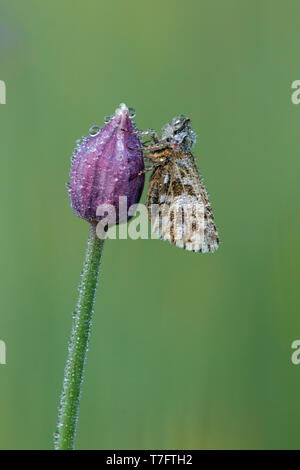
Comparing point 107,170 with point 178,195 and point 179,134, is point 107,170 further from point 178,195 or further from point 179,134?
point 179,134

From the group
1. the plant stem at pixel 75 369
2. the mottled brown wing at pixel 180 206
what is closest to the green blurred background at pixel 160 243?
the mottled brown wing at pixel 180 206

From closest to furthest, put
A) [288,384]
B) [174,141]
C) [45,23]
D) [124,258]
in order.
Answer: [174,141], [288,384], [124,258], [45,23]

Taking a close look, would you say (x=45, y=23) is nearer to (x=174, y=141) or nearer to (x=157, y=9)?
(x=157, y=9)

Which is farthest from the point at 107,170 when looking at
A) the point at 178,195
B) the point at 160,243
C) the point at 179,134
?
the point at 160,243

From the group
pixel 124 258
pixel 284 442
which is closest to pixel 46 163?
pixel 124 258

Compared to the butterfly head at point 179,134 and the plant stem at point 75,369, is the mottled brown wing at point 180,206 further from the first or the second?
the plant stem at point 75,369
